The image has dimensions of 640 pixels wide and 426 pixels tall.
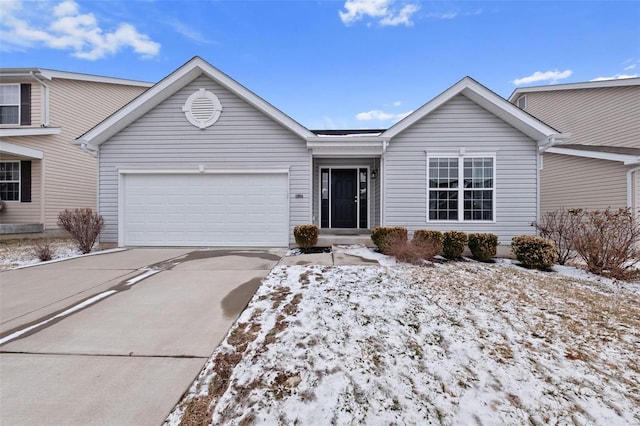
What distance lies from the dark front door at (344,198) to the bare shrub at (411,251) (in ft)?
10.9

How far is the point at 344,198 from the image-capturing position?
991cm

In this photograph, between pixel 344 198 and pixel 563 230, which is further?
pixel 344 198

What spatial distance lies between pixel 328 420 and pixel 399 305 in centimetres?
212

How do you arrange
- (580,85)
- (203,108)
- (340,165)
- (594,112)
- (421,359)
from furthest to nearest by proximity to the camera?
1. (580,85)
2. (594,112)
3. (340,165)
4. (203,108)
5. (421,359)

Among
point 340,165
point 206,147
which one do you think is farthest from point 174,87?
point 340,165

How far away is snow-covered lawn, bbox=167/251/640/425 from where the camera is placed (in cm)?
204

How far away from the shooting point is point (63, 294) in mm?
4328

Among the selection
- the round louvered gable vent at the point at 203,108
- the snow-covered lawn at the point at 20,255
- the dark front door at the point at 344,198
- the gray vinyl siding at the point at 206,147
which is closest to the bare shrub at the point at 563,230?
the dark front door at the point at 344,198

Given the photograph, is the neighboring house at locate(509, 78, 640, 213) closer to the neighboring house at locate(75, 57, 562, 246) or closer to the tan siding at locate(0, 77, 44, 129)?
the neighboring house at locate(75, 57, 562, 246)

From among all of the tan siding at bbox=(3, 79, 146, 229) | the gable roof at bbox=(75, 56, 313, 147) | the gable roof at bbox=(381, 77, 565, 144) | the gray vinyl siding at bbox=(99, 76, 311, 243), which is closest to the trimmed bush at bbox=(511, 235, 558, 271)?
the gable roof at bbox=(381, 77, 565, 144)

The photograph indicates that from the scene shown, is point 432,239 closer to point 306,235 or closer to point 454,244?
point 454,244

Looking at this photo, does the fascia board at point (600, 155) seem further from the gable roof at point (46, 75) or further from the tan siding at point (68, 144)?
the gable roof at point (46, 75)

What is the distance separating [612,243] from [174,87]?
1184 cm

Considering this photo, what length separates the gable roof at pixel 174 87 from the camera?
7.65 m
